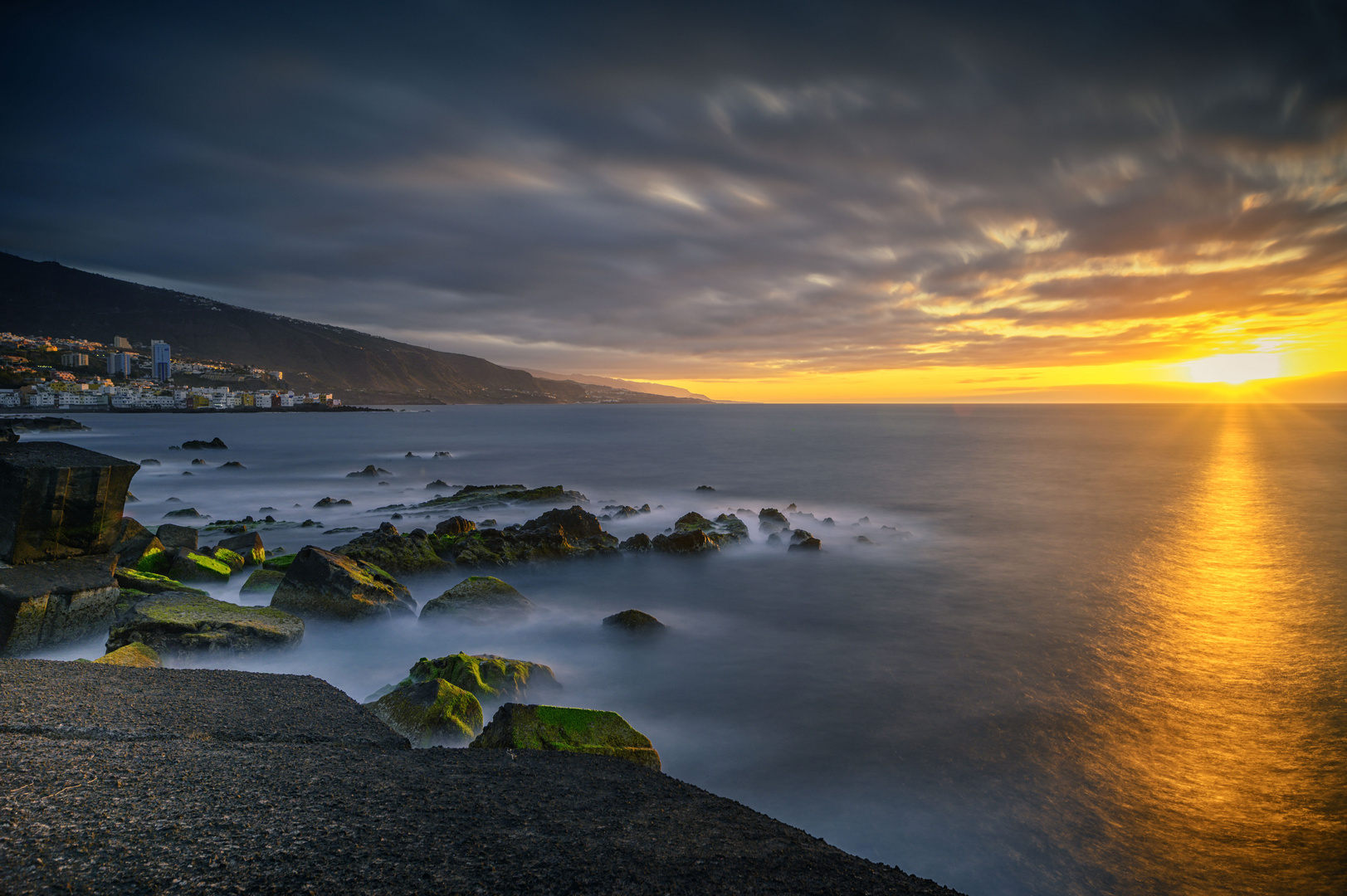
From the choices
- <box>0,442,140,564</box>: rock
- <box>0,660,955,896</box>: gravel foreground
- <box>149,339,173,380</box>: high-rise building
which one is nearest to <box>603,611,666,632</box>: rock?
<box>0,660,955,896</box>: gravel foreground

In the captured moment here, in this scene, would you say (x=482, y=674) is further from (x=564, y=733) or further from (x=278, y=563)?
(x=278, y=563)

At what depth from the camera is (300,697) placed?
6512 mm

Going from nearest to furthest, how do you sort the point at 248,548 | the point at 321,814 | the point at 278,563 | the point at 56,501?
the point at 321,814 → the point at 56,501 → the point at 278,563 → the point at 248,548

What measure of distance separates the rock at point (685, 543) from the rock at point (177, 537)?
38.1ft

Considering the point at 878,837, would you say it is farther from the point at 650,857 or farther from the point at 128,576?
the point at 128,576

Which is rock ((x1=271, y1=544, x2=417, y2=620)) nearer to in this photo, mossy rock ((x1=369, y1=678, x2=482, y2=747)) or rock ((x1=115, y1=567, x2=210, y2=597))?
rock ((x1=115, y1=567, x2=210, y2=597))

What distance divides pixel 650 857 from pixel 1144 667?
36.2 ft

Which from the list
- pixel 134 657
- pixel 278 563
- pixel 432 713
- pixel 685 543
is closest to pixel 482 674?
pixel 432 713

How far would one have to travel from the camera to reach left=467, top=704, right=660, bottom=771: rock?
599 cm

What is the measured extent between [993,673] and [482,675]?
339 inches

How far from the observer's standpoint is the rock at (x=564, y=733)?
5.99m

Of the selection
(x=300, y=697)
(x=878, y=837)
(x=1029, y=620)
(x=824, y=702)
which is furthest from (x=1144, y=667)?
(x=300, y=697)

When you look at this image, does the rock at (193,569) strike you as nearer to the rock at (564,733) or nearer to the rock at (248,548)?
the rock at (248,548)

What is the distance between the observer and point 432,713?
671cm
